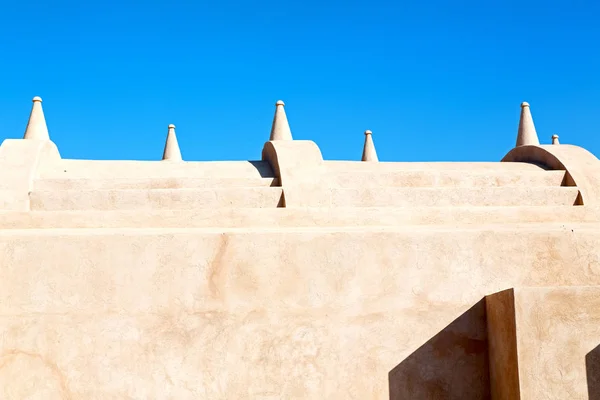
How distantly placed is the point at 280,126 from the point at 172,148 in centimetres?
384

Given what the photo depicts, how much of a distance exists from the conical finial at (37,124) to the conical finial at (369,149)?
23.2ft

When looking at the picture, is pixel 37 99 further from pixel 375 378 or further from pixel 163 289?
pixel 375 378

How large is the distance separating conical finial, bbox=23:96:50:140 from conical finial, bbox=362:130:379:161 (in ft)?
23.2

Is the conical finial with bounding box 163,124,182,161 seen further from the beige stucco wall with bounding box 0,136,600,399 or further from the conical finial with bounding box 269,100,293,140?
the beige stucco wall with bounding box 0,136,600,399

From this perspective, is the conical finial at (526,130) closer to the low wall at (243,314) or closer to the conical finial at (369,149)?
the conical finial at (369,149)

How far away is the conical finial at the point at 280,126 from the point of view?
36.1ft

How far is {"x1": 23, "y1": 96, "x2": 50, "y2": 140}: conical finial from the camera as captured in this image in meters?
10.4

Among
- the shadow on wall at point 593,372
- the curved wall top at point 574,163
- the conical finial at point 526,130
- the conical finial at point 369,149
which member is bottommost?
the shadow on wall at point 593,372

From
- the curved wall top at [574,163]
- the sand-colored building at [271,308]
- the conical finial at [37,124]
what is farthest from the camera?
the conical finial at [37,124]

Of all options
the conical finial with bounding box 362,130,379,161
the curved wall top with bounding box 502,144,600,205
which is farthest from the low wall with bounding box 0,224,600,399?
the conical finial with bounding box 362,130,379,161

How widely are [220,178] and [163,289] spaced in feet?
7.87

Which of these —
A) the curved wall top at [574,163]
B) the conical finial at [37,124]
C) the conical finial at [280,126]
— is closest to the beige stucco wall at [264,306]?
the curved wall top at [574,163]

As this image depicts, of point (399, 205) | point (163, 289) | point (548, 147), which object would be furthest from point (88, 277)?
point (548, 147)

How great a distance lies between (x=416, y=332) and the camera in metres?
5.34
